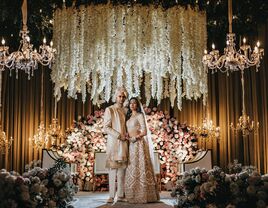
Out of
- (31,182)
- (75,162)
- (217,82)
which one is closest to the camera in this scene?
(31,182)

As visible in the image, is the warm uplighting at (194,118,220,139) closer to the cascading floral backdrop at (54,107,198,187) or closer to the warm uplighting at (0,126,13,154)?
the cascading floral backdrop at (54,107,198,187)

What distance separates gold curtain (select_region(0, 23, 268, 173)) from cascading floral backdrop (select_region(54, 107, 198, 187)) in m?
0.46

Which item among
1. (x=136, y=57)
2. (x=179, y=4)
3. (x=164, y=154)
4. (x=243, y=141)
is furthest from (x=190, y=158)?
(x=179, y=4)

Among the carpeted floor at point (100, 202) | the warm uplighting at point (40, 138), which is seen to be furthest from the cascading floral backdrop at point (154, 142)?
the carpeted floor at point (100, 202)

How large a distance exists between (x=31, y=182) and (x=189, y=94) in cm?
564

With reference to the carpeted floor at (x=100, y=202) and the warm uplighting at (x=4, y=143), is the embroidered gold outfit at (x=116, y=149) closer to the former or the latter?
the carpeted floor at (x=100, y=202)

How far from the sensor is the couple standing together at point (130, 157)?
6.25 meters

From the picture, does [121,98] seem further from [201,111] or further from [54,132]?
[201,111]

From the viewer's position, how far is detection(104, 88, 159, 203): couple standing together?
625 centimetres

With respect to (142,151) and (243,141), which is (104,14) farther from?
(243,141)

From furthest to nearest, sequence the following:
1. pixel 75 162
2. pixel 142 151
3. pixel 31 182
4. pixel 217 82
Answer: pixel 217 82 < pixel 75 162 < pixel 142 151 < pixel 31 182

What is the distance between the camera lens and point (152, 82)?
27.9ft

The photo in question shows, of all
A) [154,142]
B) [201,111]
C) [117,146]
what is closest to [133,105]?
[117,146]

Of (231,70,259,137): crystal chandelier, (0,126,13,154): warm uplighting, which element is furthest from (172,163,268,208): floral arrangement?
(0,126,13,154): warm uplighting
